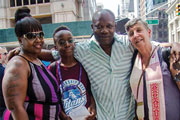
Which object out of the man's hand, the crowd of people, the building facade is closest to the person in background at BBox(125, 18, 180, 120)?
the crowd of people

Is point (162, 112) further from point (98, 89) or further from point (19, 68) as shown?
point (19, 68)

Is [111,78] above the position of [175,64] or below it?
below

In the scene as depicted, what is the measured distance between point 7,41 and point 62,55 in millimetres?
15026

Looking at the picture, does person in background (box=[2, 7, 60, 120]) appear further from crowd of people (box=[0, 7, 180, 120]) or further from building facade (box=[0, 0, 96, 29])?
building facade (box=[0, 0, 96, 29])

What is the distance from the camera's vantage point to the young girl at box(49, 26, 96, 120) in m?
2.18

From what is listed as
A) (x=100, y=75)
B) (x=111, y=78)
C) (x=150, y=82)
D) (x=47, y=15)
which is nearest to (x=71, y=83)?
(x=100, y=75)

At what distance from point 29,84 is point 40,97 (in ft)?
0.53

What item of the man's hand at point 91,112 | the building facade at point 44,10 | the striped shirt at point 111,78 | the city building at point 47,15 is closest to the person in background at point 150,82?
the striped shirt at point 111,78

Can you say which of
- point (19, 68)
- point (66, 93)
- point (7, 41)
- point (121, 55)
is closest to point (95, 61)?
point (121, 55)

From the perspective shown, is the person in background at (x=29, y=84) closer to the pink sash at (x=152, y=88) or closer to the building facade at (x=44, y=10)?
the pink sash at (x=152, y=88)

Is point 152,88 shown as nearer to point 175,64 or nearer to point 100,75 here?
point 175,64

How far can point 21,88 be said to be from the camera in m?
1.55

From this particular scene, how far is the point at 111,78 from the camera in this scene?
7.48 ft

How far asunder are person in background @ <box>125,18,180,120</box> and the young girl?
2.00ft
